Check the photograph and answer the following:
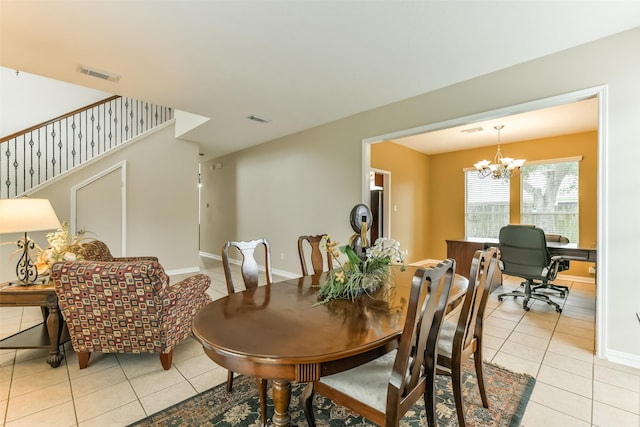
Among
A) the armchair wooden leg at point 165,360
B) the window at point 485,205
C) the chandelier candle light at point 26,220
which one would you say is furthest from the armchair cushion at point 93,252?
the window at point 485,205

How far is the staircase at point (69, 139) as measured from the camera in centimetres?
446

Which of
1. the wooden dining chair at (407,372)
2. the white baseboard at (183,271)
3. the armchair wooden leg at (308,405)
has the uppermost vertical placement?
the wooden dining chair at (407,372)

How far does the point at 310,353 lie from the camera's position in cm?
100

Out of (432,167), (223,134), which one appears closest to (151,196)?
(223,134)

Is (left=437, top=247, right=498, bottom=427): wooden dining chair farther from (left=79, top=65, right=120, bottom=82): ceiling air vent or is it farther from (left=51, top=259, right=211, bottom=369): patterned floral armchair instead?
(left=79, top=65, right=120, bottom=82): ceiling air vent

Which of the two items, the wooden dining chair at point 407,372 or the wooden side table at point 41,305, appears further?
the wooden side table at point 41,305

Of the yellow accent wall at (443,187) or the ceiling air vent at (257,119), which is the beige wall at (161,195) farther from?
the yellow accent wall at (443,187)

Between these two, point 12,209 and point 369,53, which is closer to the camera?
point 12,209

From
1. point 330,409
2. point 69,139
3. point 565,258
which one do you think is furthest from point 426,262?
point 69,139

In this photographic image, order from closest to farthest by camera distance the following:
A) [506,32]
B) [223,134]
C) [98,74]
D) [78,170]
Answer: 1. [506,32]
2. [98,74]
3. [78,170]
4. [223,134]

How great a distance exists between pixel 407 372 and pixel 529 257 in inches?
129

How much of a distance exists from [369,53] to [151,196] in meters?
4.70

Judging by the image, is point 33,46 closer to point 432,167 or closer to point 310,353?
point 310,353

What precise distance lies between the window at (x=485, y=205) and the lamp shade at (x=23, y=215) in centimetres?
684
